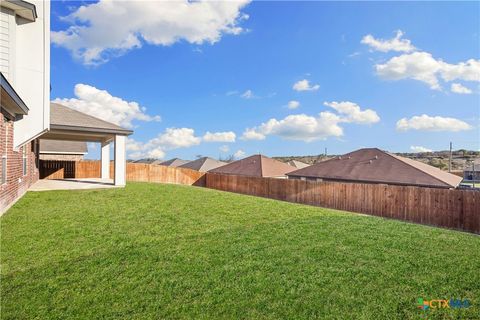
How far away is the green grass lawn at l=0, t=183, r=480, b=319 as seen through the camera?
3.58 meters

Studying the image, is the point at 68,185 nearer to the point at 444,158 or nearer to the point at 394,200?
the point at 394,200

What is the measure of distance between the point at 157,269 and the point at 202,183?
25407 mm

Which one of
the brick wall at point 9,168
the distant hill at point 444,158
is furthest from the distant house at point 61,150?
the distant hill at point 444,158

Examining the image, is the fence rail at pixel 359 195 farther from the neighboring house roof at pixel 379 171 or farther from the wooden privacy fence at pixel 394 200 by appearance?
the neighboring house roof at pixel 379 171

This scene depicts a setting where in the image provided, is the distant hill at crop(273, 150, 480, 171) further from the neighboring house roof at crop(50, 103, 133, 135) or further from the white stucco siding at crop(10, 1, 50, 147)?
the white stucco siding at crop(10, 1, 50, 147)

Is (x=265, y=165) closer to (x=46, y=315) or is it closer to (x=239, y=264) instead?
(x=239, y=264)

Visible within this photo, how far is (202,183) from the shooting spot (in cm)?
2995

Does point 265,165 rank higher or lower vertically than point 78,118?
lower

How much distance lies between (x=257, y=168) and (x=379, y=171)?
12.5m

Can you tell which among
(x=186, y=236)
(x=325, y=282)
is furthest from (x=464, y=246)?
(x=186, y=236)

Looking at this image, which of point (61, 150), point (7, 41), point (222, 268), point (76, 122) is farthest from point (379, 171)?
point (61, 150)

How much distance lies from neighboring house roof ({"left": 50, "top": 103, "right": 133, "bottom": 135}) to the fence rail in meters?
8.37

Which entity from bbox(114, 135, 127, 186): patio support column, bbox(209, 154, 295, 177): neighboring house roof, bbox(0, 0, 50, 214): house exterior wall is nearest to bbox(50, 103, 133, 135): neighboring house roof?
bbox(114, 135, 127, 186): patio support column

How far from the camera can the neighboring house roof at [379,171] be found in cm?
1802
